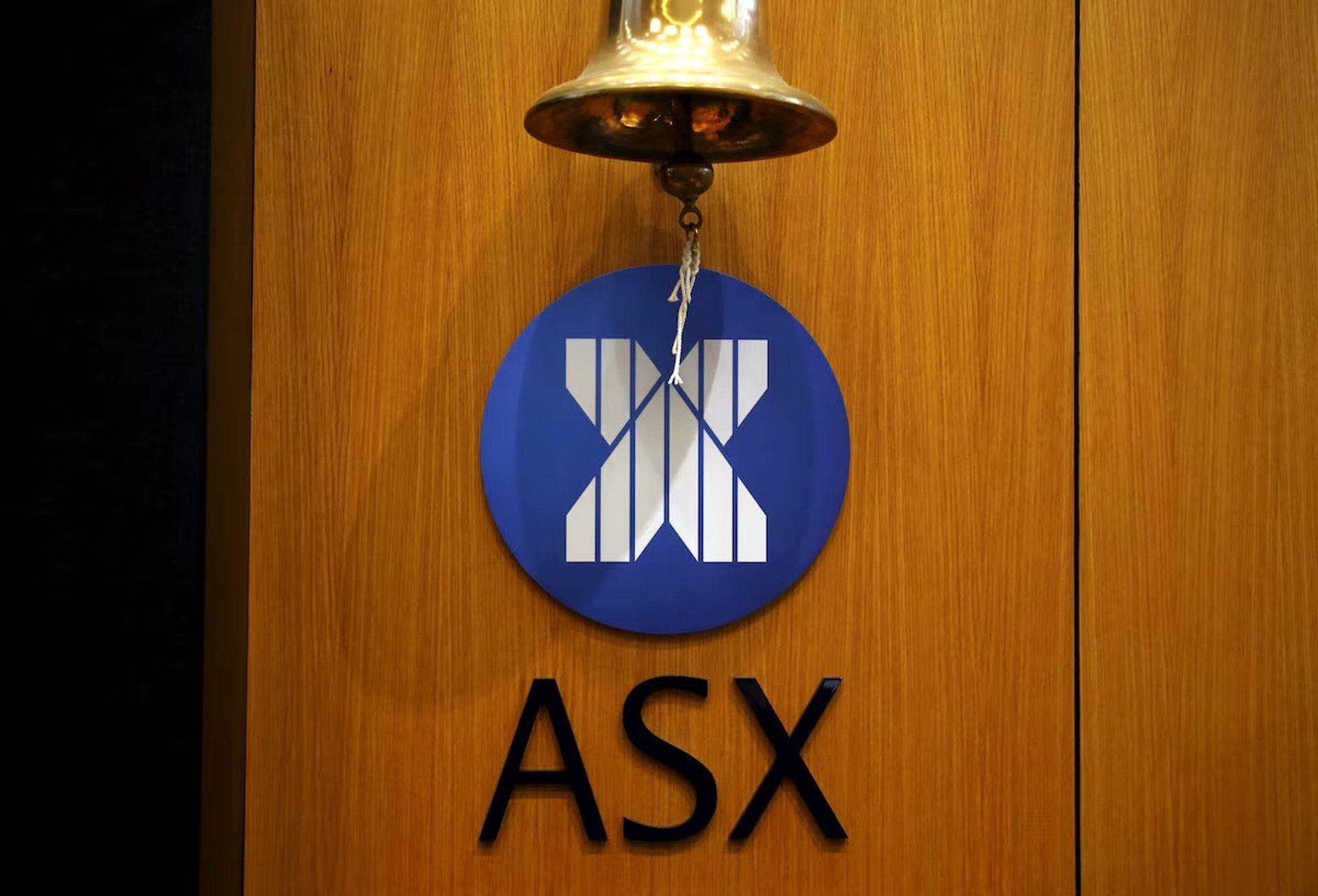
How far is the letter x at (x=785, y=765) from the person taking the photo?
58.4 inches

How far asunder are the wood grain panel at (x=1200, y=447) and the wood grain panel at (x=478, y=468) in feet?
0.20

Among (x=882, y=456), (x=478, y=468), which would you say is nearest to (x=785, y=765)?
(x=882, y=456)

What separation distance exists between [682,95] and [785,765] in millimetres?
905

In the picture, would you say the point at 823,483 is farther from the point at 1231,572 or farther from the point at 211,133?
the point at 211,133

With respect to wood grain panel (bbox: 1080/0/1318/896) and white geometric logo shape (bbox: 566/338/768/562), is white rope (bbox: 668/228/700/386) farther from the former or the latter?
wood grain panel (bbox: 1080/0/1318/896)

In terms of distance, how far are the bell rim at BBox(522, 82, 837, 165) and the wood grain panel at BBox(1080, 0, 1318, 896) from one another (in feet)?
1.71

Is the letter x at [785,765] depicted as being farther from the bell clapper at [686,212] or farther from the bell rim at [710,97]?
the bell rim at [710,97]

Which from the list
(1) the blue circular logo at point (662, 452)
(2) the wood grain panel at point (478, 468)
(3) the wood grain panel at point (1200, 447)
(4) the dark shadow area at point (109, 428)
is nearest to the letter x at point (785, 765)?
(2) the wood grain panel at point (478, 468)

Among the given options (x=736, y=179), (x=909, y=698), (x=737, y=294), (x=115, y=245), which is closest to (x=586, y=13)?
(x=736, y=179)

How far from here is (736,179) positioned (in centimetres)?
152

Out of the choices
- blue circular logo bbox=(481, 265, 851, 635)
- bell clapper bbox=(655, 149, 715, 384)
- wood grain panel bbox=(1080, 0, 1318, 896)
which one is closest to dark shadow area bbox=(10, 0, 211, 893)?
blue circular logo bbox=(481, 265, 851, 635)

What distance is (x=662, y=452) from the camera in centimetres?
149

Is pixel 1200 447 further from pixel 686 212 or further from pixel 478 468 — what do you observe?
pixel 478 468

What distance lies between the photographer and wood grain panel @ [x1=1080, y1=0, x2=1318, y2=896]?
60.3 inches
